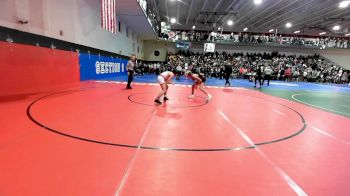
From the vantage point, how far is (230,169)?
9.19ft

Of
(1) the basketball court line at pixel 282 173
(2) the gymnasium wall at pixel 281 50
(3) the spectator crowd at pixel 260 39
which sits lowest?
(1) the basketball court line at pixel 282 173

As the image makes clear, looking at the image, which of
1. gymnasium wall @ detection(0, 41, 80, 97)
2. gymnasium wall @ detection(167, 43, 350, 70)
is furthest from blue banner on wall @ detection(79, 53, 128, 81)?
gymnasium wall @ detection(167, 43, 350, 70)

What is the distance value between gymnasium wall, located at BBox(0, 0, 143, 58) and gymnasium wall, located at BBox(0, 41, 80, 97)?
67 cm

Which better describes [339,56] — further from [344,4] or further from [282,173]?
[282,173]

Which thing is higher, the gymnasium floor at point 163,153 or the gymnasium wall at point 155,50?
the gymnasium wall at point 155,50

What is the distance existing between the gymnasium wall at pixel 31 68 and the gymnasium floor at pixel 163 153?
1.85 metres

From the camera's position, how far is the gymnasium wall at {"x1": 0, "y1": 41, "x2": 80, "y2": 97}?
22.0ft

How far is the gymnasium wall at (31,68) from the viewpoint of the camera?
6.72 metres

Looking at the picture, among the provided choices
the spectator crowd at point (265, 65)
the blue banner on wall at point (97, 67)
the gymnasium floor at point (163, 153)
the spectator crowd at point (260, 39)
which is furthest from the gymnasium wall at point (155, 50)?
the gymnasium floor at point (163, 153)

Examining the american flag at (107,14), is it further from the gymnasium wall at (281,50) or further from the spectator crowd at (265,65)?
the gymnasium wall at (281,50)

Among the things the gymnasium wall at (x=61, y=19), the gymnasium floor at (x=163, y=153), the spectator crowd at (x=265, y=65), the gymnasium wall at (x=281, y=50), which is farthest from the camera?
the gymnasium wall at (x=281, y=50)

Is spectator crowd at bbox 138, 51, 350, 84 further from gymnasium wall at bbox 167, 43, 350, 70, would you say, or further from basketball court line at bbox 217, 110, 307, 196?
basketball court line at bbox 217, 110, 307, 196

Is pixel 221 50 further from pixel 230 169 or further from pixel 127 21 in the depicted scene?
pixel 230 169

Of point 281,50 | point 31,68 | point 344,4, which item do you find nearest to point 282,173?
point 31,68
